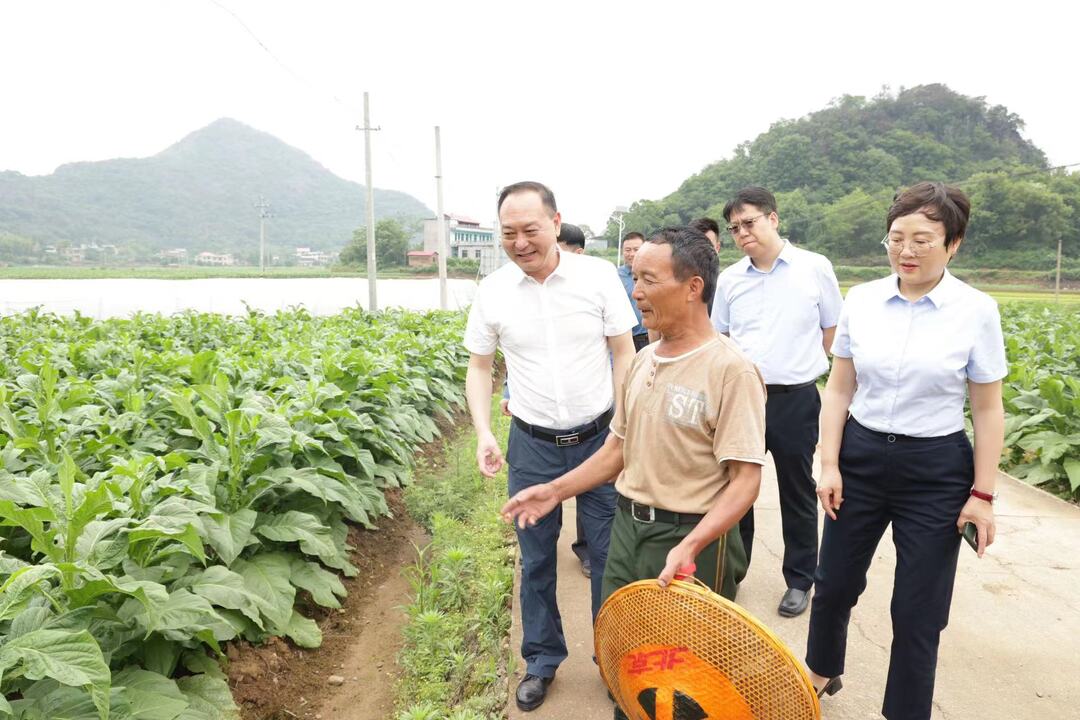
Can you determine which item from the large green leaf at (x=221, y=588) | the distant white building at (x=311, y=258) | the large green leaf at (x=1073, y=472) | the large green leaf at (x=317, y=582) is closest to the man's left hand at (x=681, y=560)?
the large green leaf at (x=221, y=588)

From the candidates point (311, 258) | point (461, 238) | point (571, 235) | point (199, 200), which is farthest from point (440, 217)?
point (199, 200)

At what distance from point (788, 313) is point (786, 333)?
0.33 feet

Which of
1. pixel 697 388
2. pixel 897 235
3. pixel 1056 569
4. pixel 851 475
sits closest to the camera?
pixel 697 388

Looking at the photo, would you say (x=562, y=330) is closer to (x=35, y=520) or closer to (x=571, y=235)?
(x=35, y=520)

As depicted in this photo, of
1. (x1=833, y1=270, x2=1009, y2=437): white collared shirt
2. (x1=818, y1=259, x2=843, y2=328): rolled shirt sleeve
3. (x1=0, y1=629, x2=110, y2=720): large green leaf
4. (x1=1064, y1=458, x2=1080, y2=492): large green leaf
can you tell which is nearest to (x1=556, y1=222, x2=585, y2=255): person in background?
(x1=818, y1=259, x2=843, y2=328): rolled shirt sleeve

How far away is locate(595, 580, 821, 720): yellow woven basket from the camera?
1564 millimetres

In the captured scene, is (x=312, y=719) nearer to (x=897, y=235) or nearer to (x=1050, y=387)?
(x=897, y=235)

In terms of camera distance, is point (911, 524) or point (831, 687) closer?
Result: point (911, 524)

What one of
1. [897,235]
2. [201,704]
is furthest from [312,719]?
[897,235]

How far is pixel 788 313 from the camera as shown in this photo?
12.0 ft

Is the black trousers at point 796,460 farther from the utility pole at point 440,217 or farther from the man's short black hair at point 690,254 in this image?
the utility pole at point 440,217

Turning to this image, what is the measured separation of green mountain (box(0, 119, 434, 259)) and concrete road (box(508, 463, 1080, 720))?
193 ft

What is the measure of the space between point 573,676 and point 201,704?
152cm

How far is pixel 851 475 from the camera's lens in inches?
104
